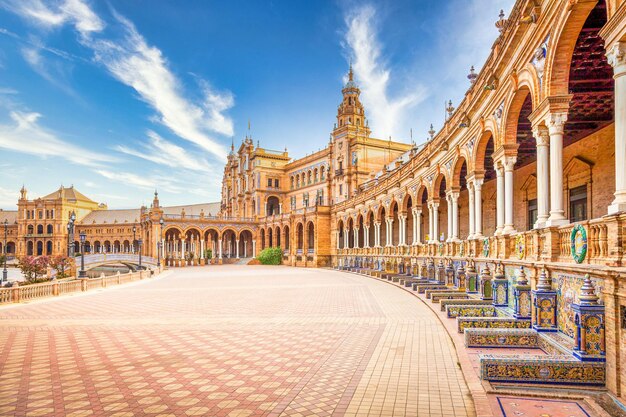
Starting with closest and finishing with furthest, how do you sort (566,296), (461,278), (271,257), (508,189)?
(566,296) < (508,189) < (461,278) < (271,257)

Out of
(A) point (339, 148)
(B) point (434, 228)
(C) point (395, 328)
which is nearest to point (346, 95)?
(A) point (339, 148)

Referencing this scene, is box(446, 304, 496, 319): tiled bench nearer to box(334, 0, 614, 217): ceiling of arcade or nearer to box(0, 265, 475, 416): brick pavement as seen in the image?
box(0, 265, 475, 416): brick pavement

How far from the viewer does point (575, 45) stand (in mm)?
8258

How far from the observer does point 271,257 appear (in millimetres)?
55625

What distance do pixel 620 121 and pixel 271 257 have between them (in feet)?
168

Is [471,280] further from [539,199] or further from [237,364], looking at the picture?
[237,364]

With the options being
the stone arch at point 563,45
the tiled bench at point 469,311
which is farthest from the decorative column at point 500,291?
the stone arch at point 563,45

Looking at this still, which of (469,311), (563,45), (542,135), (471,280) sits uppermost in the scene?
(563,45)

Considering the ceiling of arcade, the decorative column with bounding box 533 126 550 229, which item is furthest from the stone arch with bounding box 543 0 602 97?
the decorative column with bounding box 533 126 550 229

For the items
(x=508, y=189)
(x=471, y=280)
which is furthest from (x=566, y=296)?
(x=471, y=280)

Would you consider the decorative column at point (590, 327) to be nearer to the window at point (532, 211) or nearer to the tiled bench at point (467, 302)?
the tiled bench at point (467, 302)

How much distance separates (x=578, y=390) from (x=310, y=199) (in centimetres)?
5927

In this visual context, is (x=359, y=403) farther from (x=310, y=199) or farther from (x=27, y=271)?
(x=310, y=199)

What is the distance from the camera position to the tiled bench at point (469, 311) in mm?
10703
